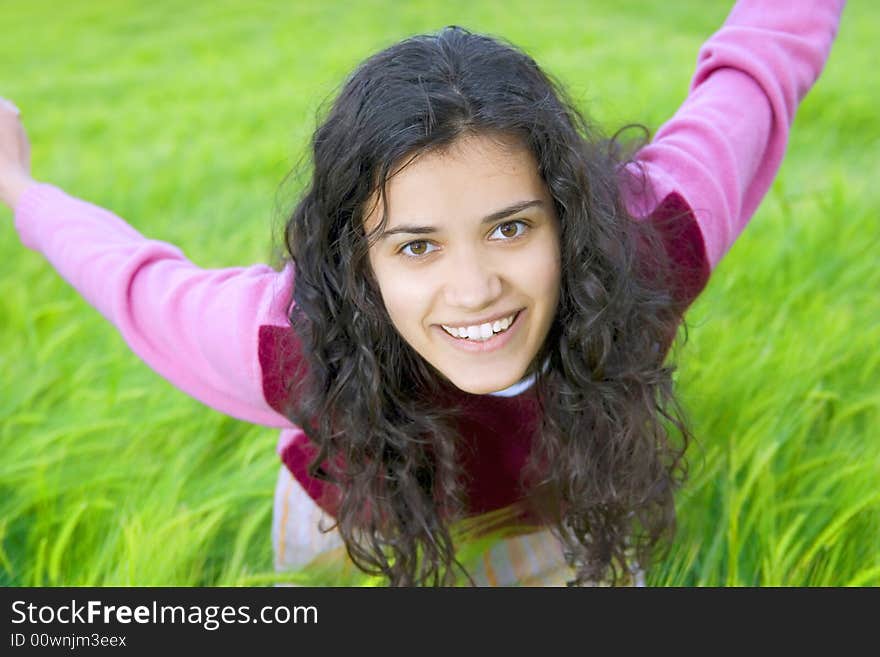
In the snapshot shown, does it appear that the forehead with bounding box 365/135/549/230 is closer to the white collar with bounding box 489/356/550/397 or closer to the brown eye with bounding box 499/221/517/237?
the brown eye with bounding box 499/221/517/237

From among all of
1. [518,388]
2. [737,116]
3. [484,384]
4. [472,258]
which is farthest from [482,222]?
[737,116]

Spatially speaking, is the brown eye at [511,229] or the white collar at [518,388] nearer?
the brown eye at [511,229]

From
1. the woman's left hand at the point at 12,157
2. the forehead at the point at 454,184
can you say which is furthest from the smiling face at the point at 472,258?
the woman's left hand at the point at 12,157

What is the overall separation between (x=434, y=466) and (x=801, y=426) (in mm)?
483

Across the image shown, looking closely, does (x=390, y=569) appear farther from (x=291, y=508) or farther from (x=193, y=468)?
(x=193, y=468)

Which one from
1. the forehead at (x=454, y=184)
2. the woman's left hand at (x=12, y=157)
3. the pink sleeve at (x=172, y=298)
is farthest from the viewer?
Answer: the woman's left hand at (x=12, y=157)

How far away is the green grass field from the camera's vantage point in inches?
41.4

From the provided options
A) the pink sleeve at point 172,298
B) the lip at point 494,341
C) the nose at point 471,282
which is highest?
the pink sleeve at point 172,298

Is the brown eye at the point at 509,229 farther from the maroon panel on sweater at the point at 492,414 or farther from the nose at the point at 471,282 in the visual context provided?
the maroon panel on sweater at the point at 492,414

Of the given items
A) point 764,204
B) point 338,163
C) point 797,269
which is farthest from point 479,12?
point 338,163

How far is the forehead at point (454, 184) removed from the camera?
724mm

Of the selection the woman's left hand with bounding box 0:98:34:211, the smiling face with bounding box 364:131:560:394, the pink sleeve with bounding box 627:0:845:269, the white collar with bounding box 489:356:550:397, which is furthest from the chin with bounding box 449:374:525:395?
the woman's left hand with bounding box 0:98:34:211

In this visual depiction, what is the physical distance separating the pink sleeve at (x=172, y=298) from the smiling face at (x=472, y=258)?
0.17m

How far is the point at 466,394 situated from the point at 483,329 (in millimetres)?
178
